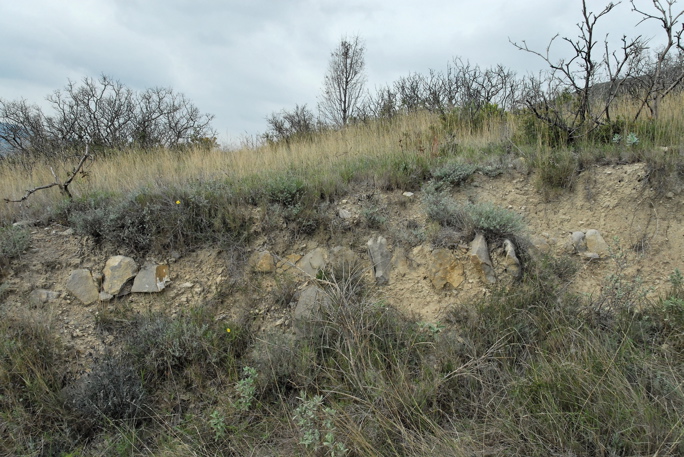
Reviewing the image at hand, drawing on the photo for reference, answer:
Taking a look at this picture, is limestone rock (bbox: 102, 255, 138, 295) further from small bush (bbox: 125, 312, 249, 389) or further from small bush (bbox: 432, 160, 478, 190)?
small bush (bbox: 432, 160, 478, 190)

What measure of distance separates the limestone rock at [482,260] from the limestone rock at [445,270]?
0.55ft

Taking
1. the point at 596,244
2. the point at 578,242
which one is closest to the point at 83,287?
the point at 578,242

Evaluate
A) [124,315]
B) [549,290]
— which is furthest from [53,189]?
[549,290]

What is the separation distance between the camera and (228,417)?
3230mm

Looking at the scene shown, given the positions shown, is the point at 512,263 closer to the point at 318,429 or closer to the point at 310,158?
the point at 318,429

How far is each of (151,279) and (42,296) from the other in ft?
3.57

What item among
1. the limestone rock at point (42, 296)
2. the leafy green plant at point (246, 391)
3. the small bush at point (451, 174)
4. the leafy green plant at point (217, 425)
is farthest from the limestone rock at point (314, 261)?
the limestone rock at point (42, 296)

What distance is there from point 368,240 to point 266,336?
1.61m

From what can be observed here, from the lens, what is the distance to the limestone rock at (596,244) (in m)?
4.31

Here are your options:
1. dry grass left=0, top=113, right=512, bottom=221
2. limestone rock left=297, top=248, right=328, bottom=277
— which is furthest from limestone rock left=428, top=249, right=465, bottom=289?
dry grass left=0, top=113, right=512, bottom=221

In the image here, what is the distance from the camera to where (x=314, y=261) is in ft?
14.6

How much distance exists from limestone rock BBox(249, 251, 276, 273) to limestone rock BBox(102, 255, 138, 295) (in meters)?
1.32

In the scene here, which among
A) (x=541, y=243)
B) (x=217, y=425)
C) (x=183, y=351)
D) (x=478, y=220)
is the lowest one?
(x=217, y=425)

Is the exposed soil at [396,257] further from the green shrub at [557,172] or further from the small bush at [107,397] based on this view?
the small bush at [107,397]
